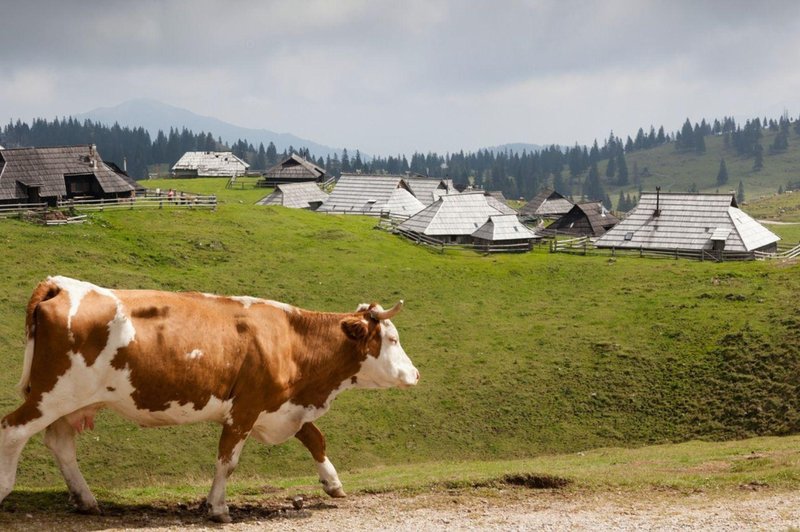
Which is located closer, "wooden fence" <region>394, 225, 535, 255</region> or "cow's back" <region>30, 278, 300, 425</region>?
"cow's back" <region>30, 278, 300, 425</region>

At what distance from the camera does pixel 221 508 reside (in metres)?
12.4

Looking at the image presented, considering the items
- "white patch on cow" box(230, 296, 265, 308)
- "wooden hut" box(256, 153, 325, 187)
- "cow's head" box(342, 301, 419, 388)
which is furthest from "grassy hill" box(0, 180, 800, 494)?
"wooden hut" box(256, 153, 325, 187)

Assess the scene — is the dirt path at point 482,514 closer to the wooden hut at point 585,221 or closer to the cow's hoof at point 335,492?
the cow's hoof at point 335,492

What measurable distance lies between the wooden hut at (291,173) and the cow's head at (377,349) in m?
95.1

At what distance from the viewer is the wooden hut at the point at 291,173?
108 metres

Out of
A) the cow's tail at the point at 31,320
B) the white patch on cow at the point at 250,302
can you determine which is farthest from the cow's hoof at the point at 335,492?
the cow's tail at the point at 31,320

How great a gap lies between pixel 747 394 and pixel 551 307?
1153 centimetres

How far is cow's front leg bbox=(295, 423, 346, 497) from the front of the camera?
13828 mm

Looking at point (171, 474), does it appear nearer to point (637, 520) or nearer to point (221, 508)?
point (221, 508)

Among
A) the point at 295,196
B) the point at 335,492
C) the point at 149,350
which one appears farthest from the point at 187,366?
the point at 295,196

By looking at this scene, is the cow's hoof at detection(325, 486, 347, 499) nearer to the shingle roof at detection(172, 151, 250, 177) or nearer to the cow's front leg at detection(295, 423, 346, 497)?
the cow's front leg at detection(295, 423, 346, 497)

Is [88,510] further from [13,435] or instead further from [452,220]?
[452,220]

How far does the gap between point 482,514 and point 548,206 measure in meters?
84.7

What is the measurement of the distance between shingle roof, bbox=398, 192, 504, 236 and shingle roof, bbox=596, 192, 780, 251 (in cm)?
856
